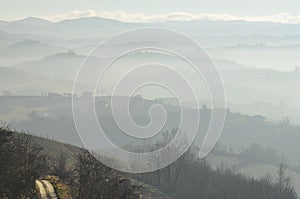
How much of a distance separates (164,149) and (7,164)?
3366 inches

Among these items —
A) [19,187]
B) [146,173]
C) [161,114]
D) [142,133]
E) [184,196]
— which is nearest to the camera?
[19,187]

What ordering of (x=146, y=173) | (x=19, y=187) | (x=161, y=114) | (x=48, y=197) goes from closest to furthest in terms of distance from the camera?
1. (x=48, y=197)
2. (x=19, y=187)
3. (x=146, y=173)
4. (x=161, y=114)

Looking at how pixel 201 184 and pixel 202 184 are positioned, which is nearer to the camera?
pixel 201 184

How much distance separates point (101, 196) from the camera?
33.8 metres

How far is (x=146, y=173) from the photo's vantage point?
375 ft

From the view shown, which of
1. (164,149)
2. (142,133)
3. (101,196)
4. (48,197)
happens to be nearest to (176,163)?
(164,149)

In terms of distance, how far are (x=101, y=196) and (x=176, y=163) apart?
79403 mm

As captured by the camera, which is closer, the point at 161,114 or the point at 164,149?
the point at 164,149

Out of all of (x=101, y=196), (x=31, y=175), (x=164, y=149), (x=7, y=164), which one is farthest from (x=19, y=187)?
(x=164, y=149)

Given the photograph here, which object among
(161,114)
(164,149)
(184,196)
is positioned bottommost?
(184,196)

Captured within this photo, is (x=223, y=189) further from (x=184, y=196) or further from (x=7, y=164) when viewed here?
(x=7, y=164)

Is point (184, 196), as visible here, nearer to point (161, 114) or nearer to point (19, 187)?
point (161, 114)

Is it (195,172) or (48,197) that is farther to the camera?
(195,172)

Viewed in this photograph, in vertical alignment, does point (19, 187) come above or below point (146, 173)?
above
